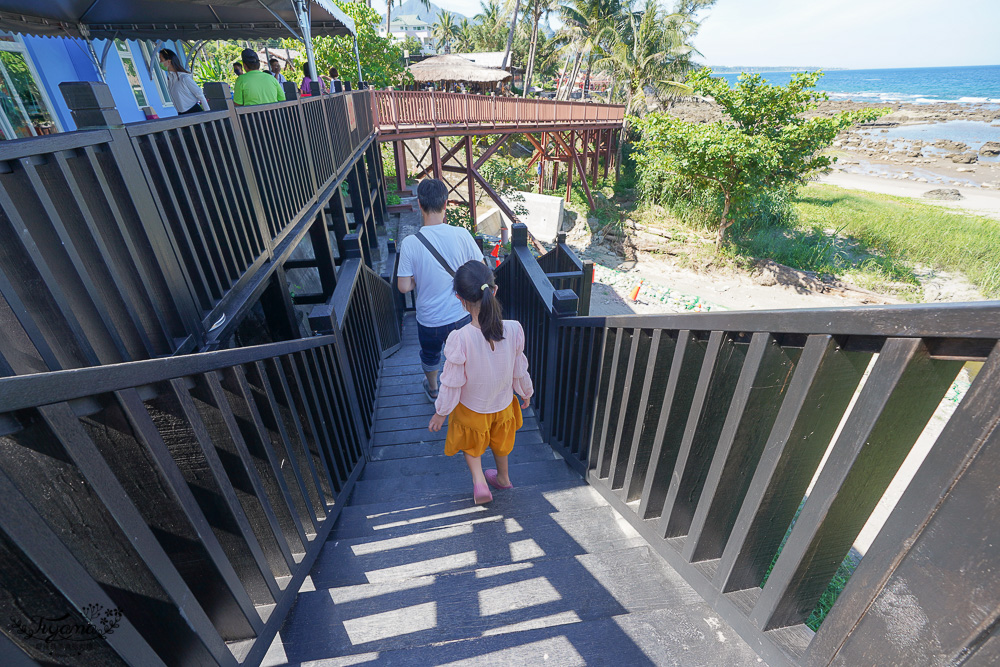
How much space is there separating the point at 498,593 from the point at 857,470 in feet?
4.13

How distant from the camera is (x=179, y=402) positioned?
1048 mm

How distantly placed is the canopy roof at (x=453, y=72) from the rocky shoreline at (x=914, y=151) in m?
12.8

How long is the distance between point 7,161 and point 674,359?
2104 mm

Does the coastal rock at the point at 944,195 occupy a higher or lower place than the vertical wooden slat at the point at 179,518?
lower

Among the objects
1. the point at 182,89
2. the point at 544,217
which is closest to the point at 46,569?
the point at 182,89

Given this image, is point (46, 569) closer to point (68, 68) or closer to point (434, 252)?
point (434, 252)

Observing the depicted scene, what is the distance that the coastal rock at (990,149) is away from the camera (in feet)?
108

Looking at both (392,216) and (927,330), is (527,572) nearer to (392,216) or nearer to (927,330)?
(927,330)

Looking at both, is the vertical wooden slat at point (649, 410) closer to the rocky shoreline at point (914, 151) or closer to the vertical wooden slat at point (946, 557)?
the vertical wooden slat at point (946, 557)

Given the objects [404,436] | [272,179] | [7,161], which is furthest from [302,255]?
[7,161]

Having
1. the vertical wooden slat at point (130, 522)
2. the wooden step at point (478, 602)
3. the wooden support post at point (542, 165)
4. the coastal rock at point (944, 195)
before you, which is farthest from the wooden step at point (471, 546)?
the coastal rock at point (944, 195)

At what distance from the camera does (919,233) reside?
1449 cm

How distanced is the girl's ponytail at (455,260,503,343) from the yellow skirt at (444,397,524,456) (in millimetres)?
491

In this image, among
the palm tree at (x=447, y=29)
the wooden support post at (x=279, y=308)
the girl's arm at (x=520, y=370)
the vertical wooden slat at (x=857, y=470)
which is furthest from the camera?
the palm tree at (x=447, y=29)
